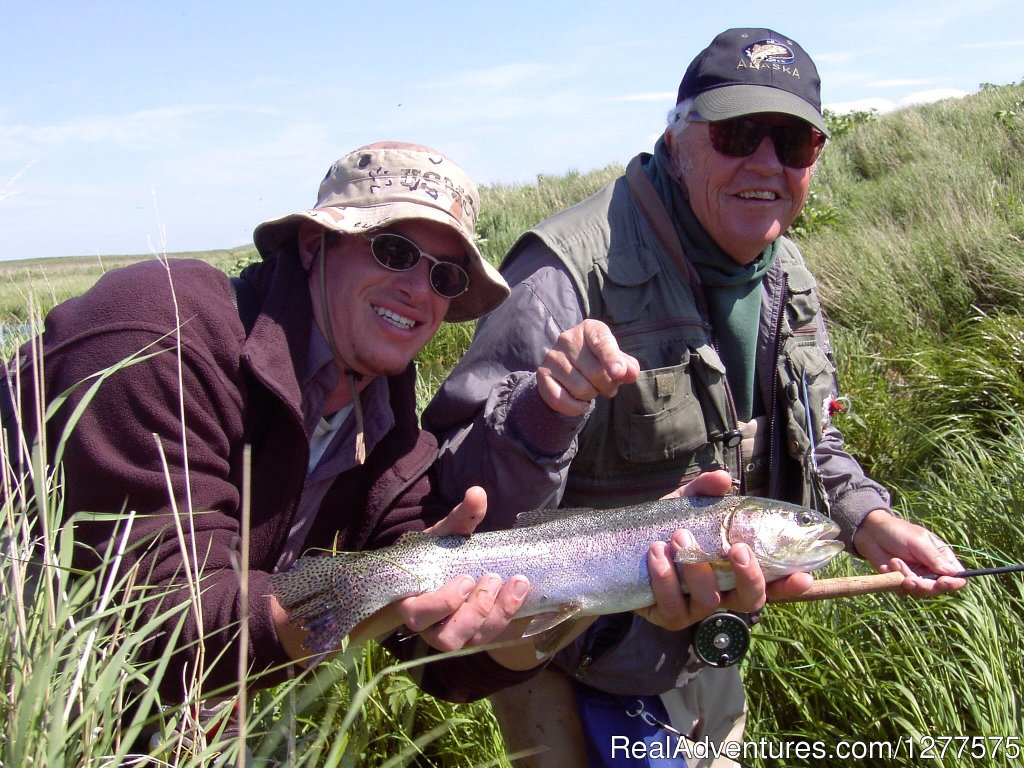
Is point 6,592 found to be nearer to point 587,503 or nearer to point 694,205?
point 587,503

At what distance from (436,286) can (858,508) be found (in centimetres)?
199

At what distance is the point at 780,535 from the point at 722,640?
457 mm

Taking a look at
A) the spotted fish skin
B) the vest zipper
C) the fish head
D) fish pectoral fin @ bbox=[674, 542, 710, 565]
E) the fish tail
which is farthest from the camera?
the vest zipper

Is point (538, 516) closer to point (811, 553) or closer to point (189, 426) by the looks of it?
point (811, 553)

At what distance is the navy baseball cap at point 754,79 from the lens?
11.3 ft

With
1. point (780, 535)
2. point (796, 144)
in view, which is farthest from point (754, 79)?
point (780, 535)

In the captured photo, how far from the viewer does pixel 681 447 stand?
3.33 meters

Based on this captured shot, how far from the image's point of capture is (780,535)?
3.08m

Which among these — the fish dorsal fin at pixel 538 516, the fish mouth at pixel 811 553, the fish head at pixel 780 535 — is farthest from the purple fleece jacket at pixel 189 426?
the fish mouth at pixel 811 553

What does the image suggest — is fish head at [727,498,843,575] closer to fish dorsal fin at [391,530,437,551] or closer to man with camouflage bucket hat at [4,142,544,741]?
man with camouflage bucket hat at [4,142,544,741]

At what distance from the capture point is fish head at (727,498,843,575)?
3.03 metres

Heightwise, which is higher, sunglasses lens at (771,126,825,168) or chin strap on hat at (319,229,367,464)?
sunglasses lens at (771,126,825,168)

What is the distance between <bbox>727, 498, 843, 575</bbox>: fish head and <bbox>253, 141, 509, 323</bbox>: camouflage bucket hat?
114 centimetres

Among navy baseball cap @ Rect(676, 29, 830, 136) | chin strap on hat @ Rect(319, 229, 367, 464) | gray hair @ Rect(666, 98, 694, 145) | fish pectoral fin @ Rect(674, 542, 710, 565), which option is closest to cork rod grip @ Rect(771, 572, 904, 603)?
fish pectoral fin @ Rect(674, 542, 710, 565)
